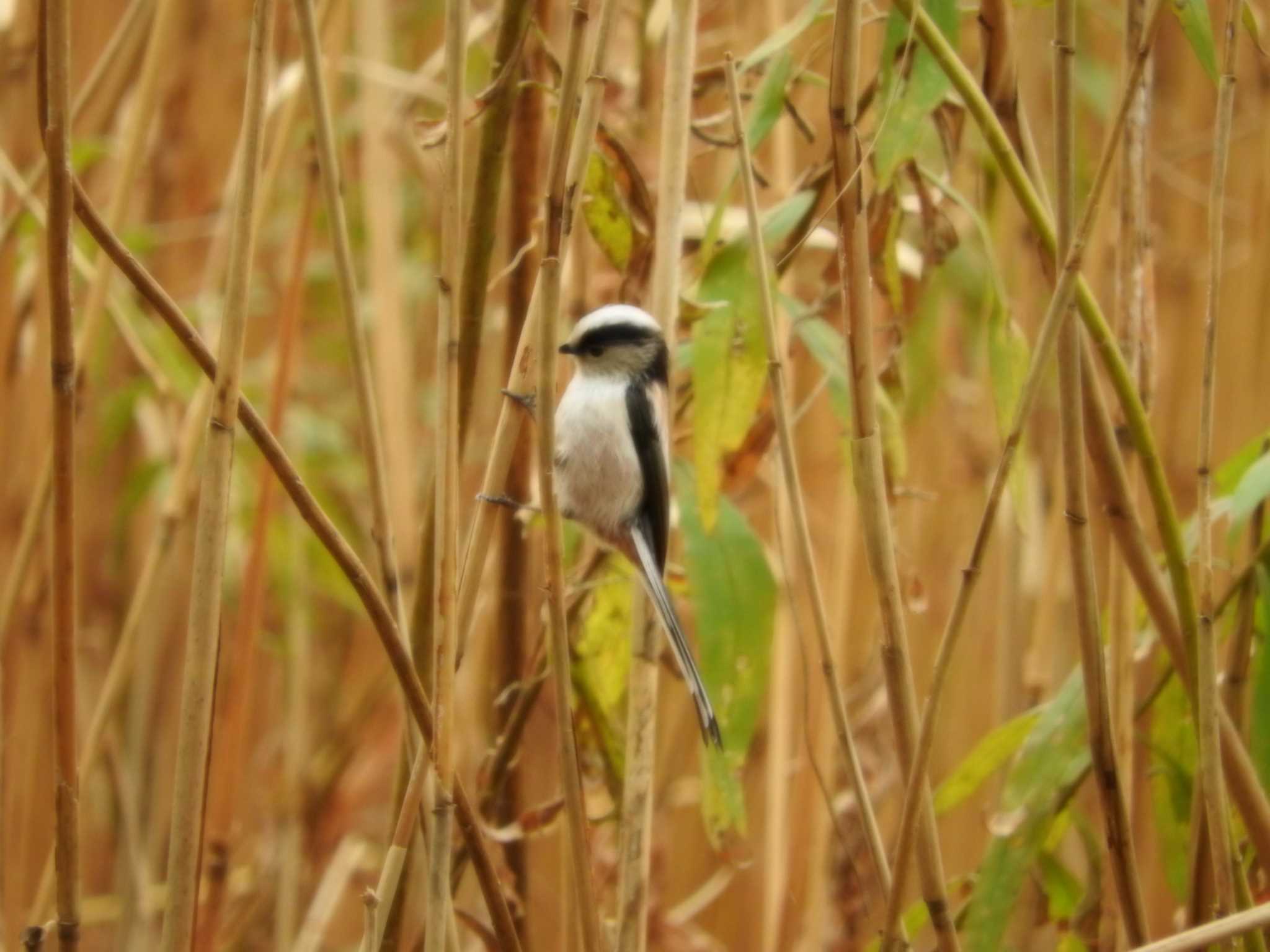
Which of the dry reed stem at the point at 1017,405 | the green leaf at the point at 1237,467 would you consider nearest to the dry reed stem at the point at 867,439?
the dry reed stem at the point at 1017,405

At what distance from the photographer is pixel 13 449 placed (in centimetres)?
134

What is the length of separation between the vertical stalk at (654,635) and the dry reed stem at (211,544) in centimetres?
26

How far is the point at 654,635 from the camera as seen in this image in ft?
2.78

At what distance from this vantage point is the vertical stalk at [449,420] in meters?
0.65

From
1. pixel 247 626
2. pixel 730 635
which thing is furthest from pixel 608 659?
pixel 247 626

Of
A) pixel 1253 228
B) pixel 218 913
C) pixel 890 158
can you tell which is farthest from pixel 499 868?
pixel 1253 228

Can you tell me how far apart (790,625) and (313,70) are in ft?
3.05

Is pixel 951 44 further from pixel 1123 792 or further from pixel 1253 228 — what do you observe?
pixel 1253 228

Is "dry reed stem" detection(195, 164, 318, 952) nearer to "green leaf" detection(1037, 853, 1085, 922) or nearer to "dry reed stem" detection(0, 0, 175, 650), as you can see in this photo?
"dry reed stem" detection(0, 0, 175, 650)

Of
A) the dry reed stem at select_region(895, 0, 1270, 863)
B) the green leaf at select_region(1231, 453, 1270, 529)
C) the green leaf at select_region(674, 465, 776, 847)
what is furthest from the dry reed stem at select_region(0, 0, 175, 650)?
the green leaf at select_region(1231, 453, 1270, 529)

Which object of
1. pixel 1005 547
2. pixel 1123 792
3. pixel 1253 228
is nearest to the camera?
pixel 1123 792

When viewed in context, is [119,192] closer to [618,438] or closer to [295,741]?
[618,438]

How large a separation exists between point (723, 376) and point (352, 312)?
272 mm

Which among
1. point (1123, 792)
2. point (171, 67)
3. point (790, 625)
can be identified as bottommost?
point (1123, 792)
